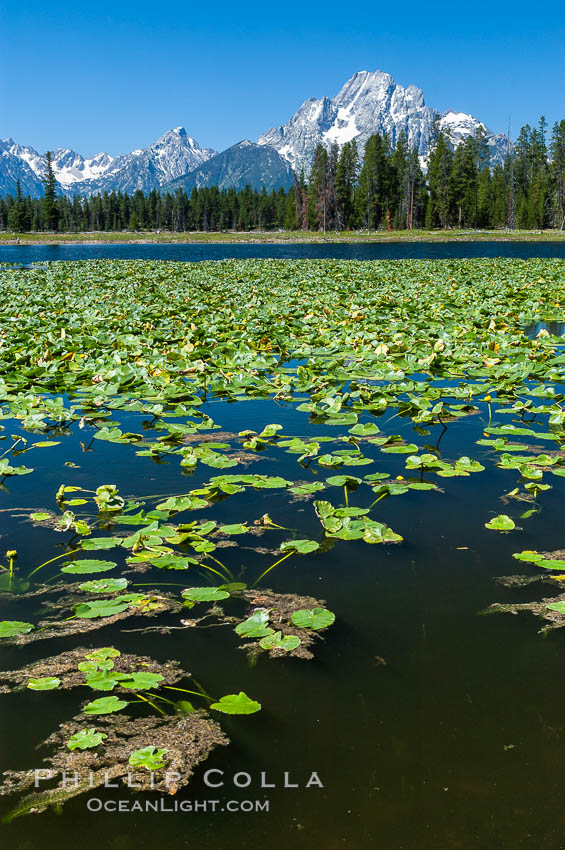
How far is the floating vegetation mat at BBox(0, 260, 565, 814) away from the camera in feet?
7.14

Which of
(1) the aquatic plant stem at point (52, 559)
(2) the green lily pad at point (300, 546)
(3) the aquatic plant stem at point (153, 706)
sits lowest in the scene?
(3) the aquatic plant stem at point (153, 706)

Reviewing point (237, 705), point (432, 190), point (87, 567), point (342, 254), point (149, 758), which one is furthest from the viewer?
point (432, 190)

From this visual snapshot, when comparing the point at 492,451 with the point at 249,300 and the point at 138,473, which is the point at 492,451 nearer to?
the point at 138,473

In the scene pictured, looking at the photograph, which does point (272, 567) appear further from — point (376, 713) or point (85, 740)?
point (85, 740)

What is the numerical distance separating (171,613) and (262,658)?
1.73 ft

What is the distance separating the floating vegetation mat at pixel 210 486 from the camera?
7.14ft

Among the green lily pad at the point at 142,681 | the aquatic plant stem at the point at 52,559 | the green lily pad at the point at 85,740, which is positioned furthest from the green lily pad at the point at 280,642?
the aquatic plant stem at the point at 52,559

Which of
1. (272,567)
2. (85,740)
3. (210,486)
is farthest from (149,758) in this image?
(210,486)

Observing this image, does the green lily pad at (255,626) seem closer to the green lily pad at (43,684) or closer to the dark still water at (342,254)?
the green lily pad at (43,684)

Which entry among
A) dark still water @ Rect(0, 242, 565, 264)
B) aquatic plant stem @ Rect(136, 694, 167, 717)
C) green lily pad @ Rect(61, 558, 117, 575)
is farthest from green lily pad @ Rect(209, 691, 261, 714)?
dark still water @ Rect(0, 242, 565, 264)

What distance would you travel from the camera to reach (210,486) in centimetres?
392

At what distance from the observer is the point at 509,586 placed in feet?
9.14

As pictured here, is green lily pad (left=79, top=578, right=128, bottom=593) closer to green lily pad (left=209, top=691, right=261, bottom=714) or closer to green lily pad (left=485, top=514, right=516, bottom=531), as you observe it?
green lily pad (left=209, top=691, right=261, bottom=714)

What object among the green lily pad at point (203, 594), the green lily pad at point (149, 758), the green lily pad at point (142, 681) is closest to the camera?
the green lily pad at point (149, 758)
